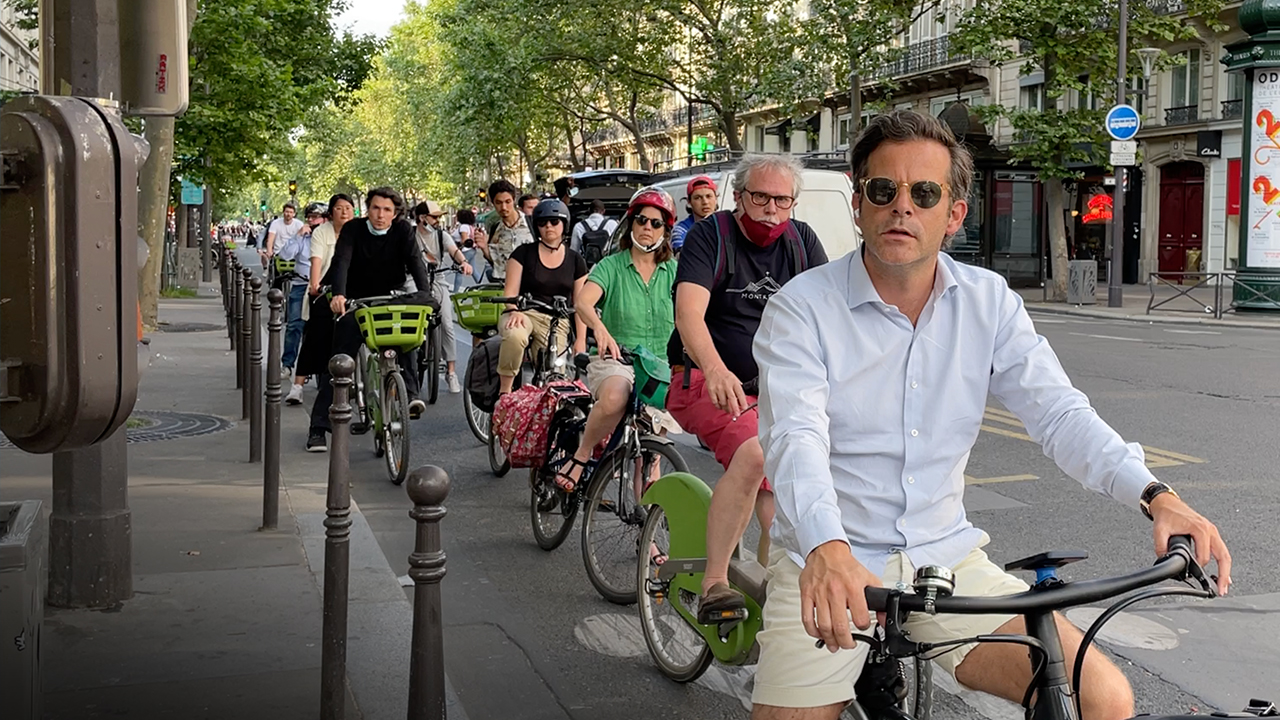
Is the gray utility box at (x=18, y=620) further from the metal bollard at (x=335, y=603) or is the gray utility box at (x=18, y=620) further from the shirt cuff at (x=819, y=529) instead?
the shirt cuff at (x=819, y=529)

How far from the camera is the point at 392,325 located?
30.1 ft

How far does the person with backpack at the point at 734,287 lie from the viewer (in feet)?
16.7

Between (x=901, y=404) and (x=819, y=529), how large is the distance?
466mm

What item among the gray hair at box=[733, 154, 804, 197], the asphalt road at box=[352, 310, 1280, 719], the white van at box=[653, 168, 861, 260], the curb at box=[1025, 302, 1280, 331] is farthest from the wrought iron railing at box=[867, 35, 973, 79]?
the gray hair at box=[733, 154, 804, 197]

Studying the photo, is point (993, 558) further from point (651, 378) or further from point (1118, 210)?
point (1118, 210)

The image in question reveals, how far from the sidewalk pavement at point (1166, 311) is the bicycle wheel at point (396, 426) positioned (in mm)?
16945

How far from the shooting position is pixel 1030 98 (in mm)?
43969

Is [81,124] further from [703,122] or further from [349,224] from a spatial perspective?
[703,122]

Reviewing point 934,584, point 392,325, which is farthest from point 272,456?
point 934,584

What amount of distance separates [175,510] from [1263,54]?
21.8m

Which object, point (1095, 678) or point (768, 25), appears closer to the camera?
point (1095, 678)

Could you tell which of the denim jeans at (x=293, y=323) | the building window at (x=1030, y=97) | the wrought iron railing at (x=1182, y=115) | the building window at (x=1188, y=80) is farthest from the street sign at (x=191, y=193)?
the building window at (x=1188, y=80)

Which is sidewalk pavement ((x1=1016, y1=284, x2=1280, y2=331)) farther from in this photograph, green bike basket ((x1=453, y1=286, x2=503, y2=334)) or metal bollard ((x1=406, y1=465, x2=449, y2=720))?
metal bollard ((x1=406, y1=465, x2=449, y2=720))

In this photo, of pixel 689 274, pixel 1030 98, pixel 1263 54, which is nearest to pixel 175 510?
pixel 689 274
